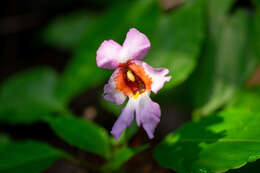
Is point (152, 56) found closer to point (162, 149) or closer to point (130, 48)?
point (162, 149)

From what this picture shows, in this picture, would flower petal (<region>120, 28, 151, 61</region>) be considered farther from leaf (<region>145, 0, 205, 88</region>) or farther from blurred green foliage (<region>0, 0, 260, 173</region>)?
leaf (<region>145, 0, 205, 88</region>)

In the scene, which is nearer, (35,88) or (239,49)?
(239,49)

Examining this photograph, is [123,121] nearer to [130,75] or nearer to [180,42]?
[130,75]

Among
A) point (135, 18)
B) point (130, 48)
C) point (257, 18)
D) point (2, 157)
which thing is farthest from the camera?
point (135, 18)

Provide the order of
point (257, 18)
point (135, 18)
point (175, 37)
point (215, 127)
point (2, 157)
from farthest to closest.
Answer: point (135, 18), point (175, 37), point (257, 18), point (2, 157), point (215, 127)

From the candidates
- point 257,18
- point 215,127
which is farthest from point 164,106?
point 215,127

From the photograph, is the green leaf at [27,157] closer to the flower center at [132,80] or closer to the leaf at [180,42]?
the flower center at [132,80]

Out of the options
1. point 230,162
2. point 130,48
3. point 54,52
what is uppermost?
point 54,52
